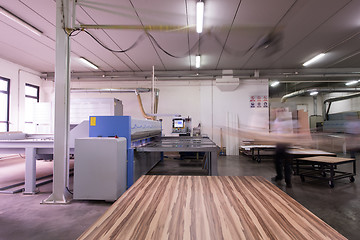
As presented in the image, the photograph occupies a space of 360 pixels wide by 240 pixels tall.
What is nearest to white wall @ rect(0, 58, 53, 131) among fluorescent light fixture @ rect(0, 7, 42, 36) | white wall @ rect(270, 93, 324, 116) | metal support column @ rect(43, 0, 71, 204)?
fluorescent light fixture @ rect(0, 7, 42, 36)

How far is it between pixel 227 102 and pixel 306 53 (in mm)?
2978

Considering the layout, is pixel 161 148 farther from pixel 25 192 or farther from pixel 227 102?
pixel 227 102

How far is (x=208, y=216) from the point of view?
37.7 inches

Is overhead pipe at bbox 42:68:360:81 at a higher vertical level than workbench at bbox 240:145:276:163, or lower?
higher

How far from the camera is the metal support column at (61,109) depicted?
2857 millimetres

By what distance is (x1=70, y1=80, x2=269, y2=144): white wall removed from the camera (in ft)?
24.9

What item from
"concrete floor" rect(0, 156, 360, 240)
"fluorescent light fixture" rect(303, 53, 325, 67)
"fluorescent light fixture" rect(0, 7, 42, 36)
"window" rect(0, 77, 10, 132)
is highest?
"fluorescent light fixture" rect(0, 7, 42, 36)

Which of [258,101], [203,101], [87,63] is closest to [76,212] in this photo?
[87,63]

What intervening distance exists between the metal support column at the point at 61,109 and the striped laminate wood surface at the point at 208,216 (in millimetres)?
2036

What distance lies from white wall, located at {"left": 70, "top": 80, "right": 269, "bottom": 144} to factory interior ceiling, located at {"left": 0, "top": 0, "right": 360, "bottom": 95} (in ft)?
1.57

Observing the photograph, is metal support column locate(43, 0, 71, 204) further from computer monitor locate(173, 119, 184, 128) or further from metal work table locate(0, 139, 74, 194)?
computer monitor locate(173, 119, 184, 128)

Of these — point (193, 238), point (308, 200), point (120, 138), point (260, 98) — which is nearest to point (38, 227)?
point (120, 138)

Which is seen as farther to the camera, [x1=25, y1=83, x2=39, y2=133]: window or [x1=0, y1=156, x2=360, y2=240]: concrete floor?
[x1=25, y1=83, x2=39, y2=133]: window

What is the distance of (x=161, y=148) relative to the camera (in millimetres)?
3158
